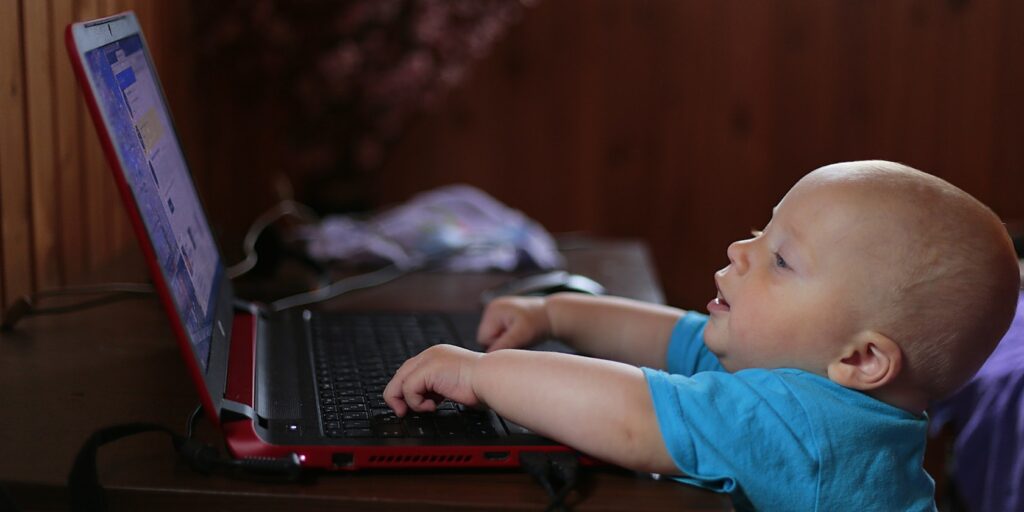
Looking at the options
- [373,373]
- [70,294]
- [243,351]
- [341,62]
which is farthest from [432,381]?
[341,62]

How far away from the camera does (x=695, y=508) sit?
812 mm

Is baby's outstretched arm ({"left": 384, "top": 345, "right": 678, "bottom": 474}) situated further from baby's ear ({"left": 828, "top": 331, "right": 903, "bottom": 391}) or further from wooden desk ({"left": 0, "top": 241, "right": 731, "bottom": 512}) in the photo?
baby's ear ({"left": 828, "top": 331, "right": 903, "bottom": 391})

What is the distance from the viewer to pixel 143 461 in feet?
2.79

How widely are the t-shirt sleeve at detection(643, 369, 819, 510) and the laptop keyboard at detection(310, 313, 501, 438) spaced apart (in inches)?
5.6

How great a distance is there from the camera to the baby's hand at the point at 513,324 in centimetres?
118

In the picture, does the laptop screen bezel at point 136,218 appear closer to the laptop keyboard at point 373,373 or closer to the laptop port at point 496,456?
the laptop keyboard at point 373,373

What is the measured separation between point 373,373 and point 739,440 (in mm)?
377

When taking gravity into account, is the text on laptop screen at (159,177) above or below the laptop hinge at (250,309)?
above

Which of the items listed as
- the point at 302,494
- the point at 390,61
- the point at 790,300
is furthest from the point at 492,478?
the point at 390,61

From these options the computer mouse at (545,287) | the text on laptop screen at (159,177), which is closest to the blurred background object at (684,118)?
the computer mouse at (545,287)

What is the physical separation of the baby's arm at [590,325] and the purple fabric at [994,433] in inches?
15.0

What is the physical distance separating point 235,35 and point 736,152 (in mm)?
1258

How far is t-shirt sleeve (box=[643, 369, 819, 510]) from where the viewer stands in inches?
33.0

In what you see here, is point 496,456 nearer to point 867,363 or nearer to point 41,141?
point 867,363
